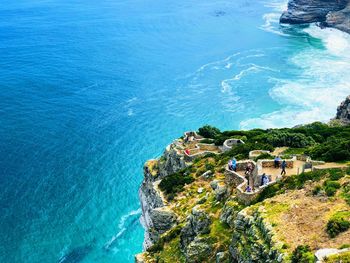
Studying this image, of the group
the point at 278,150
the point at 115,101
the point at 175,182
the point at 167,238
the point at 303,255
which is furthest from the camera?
the point at 115,101

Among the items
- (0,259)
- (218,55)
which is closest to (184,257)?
(0,259)

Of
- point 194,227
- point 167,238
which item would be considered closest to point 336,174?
point 194,227

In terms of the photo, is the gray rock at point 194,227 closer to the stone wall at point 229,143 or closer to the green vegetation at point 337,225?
the green vegetation at point 337,225

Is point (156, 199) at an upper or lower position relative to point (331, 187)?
lower

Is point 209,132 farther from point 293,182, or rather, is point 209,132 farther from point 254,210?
point 254,210

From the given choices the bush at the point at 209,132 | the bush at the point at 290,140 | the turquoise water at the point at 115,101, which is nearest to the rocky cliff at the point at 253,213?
the bush at the point at 290,140

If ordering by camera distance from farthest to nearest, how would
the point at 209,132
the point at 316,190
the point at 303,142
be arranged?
1. the point at 209,132
2. the point at 303,142
3. the point at 316,190
